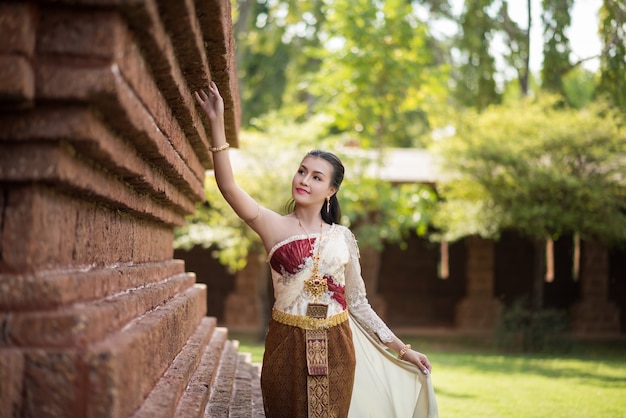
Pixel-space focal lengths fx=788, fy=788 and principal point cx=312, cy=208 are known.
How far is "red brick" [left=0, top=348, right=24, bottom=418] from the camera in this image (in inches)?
60.8

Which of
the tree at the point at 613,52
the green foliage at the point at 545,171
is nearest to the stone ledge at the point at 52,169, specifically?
the green foliage at the point at 545,171

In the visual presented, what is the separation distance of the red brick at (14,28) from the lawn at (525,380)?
552 cm

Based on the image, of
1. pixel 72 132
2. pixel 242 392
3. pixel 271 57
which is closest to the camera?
pixel 72 132

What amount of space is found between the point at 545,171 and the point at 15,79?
440 inches

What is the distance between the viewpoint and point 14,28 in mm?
1538

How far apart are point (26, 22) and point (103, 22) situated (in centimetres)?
15

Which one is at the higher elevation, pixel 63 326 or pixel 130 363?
pixel 63 326

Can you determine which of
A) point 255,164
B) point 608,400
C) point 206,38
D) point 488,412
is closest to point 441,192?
point 255,164

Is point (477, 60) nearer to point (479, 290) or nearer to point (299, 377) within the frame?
point (479, 290)

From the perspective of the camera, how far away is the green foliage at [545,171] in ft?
39.2

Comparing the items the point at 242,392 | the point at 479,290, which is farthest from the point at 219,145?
the point at 479,290

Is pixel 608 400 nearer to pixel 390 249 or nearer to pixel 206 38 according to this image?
pixel 206 38

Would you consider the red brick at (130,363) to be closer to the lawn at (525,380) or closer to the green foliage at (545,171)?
the lawn at (525,380)

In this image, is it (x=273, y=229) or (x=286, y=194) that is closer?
(x=273, y=229)
